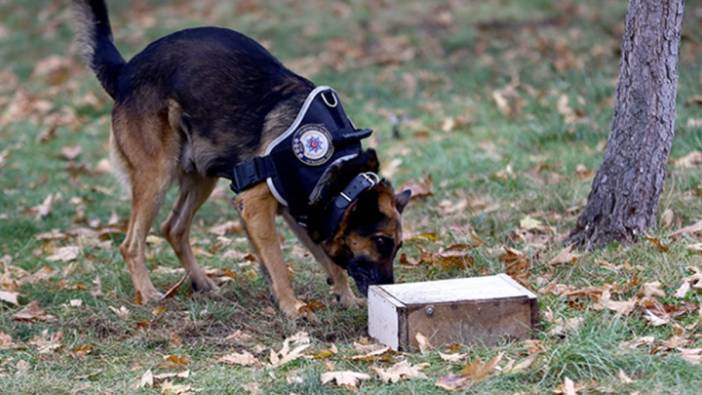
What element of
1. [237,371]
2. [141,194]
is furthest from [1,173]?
[237,371]

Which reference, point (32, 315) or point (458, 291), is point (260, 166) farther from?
point (32, 315)

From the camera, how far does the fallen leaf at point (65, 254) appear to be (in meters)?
7.05

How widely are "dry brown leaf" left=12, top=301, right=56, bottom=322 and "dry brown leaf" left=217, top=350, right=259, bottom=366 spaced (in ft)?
4.15

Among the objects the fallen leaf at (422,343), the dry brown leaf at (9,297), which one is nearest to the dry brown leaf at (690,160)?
the fallen leaf at (422,343)

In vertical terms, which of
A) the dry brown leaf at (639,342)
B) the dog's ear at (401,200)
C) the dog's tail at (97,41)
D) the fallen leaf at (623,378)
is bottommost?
the fallen leaf at (623,378)

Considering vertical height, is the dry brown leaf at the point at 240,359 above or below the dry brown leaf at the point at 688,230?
below

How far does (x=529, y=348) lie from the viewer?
4.74 meters

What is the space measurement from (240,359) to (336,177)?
1055 millimetres

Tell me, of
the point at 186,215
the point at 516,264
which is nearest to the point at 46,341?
the point at 186,215

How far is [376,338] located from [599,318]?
1.06 meters

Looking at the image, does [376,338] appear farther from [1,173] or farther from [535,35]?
[535,35]

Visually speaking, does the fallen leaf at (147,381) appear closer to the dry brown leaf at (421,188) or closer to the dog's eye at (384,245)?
the dog's eye at (384,245)

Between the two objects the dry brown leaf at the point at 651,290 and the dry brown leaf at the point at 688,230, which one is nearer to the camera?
the dry brown leaf at the point at 651,290

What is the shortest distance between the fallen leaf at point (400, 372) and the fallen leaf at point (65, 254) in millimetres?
3059
